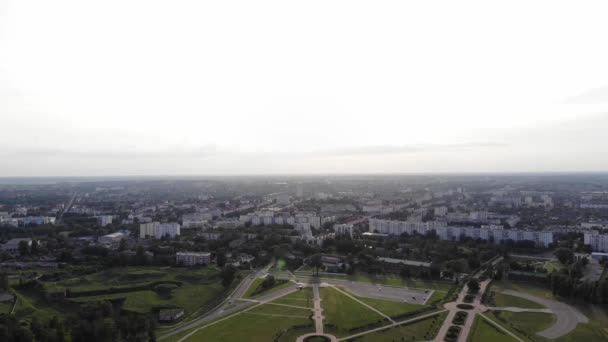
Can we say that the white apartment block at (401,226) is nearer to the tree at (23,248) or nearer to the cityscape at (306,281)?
the cityscape at (306,281)

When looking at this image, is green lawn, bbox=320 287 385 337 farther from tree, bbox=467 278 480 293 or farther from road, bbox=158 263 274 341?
tree, bbox=467 278 480 293

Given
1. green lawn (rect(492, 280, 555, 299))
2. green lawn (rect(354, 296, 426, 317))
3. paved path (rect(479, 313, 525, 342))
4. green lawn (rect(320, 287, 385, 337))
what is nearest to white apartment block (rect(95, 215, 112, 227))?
green lawn (rect(320, 287, 385, 337))

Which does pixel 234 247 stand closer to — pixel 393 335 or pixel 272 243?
pixel 272 243

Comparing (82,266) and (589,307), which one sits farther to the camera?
(82,266)

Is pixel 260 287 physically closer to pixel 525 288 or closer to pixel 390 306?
pixel 390 306

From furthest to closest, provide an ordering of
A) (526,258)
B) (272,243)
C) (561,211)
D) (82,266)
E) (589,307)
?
1. (561,211)
2. (272,243)
3. (526,258)
4. (82,266)
5. (589,307)

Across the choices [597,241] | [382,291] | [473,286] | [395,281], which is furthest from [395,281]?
[597,241]

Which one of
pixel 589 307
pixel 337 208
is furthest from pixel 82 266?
pixel 337 208
